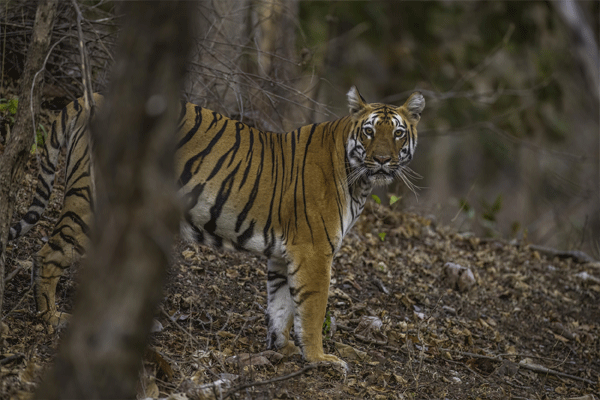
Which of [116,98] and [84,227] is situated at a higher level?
[116,98]

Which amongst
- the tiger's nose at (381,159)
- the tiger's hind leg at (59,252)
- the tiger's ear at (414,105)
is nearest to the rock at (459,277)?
the tiger's ear at (414,105)

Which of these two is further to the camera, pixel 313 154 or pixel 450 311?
pixel 450 311

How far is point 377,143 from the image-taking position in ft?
15.3

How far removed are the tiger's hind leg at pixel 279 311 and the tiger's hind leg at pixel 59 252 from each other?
149 cm

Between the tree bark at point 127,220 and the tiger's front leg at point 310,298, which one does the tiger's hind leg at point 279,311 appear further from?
the tree bark at point 127,220

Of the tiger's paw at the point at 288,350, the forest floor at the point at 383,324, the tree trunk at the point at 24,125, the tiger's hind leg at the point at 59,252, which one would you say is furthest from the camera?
the tiger's paw at the point at 288,350

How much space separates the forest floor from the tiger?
30cm

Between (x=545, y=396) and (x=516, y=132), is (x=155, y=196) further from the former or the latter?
(x=516, y=132)

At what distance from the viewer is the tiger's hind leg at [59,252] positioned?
166 inches

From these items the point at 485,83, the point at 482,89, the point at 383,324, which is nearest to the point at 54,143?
the point at 383,324

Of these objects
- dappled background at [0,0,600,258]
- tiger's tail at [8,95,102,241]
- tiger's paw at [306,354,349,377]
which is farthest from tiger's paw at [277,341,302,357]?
dappled background at [0,0,600,258]

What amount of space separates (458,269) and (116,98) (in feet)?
18.4

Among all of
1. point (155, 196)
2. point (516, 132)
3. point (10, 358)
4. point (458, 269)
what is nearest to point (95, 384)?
point (155, 196)

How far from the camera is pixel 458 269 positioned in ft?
23.6
